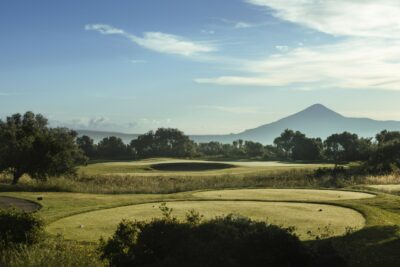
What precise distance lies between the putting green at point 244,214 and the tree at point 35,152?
62.9ft

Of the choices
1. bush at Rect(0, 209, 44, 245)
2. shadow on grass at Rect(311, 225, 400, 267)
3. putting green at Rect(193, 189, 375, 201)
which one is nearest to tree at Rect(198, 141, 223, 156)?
putting green at Rect(193, 189, 375, 201)

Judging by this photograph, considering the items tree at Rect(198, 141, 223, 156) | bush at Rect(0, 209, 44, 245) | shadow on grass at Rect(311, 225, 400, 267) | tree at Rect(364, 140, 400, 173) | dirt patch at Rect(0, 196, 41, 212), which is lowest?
dirt patch at Rect(0, 196, 41, 212)

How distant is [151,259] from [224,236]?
1415 mm

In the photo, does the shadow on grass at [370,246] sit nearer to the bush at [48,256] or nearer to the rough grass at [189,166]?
the bush at [48,256]

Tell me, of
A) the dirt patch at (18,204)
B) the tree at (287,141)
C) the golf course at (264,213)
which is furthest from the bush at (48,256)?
the tree at (287,141)

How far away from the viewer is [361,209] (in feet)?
66.4

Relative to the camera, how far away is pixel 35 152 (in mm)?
38875

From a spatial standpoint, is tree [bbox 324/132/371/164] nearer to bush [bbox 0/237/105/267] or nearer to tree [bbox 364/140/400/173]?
tree [bbox 364/140/400/173]

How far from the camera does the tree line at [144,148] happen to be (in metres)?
39.1

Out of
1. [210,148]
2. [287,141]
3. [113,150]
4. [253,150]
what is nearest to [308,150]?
[287,141]

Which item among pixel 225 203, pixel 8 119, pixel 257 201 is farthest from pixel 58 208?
pixel 8 119

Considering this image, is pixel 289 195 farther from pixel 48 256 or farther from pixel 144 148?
pixel 144 148

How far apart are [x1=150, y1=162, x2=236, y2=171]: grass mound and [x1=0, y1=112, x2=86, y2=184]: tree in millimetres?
27334

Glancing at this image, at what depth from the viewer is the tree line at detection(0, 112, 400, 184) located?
39.1 metres
